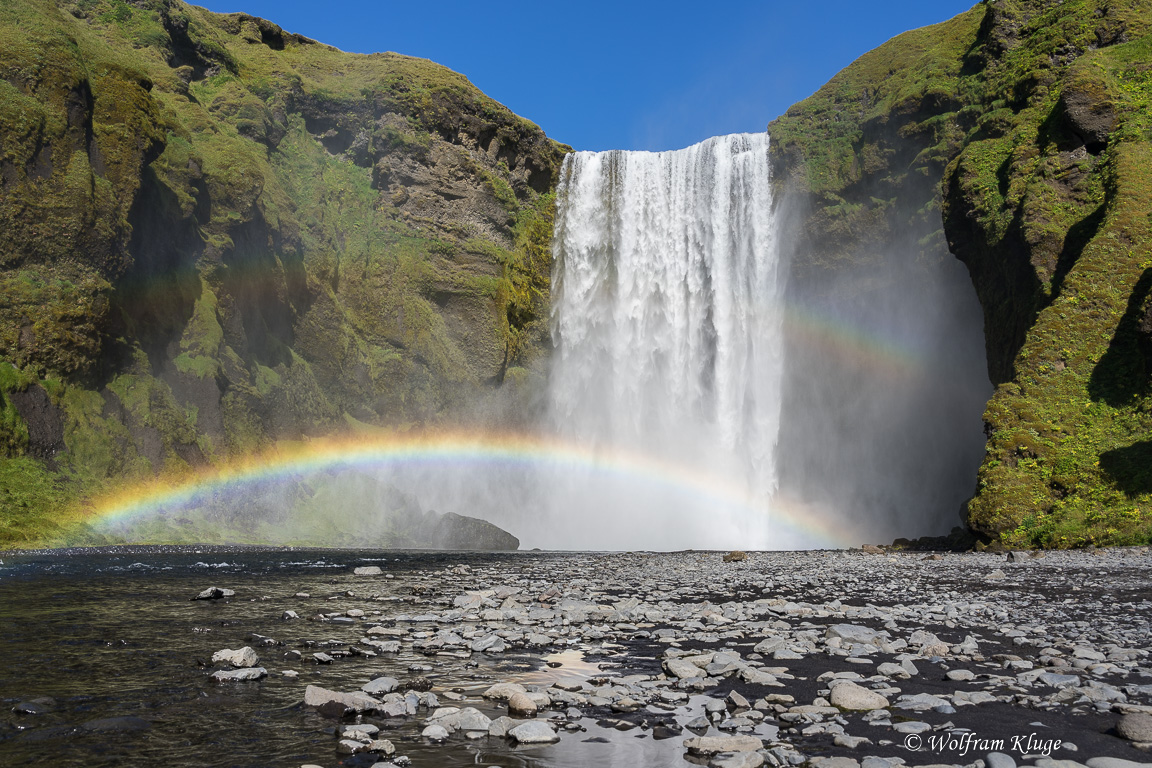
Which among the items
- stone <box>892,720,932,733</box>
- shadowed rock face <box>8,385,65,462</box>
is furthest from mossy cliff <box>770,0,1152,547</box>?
shadowed rock face <box>8,385,65,462</box>

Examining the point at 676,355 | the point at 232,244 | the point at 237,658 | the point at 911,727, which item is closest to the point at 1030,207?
the point at 676,355

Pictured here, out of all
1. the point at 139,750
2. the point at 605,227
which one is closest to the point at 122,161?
the point at 605,227

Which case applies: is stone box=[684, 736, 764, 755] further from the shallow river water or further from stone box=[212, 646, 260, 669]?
stone box=[212, 646, 260, 669]

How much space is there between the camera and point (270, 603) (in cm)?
1229

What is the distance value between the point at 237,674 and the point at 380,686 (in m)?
1.52

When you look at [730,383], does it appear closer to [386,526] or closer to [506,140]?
[386,526]

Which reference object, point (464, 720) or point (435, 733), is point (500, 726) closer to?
point (464, 720)

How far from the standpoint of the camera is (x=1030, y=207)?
32.1 metres

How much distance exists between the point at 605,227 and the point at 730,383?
16.3 m

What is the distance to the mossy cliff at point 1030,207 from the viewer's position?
24094 millimetres

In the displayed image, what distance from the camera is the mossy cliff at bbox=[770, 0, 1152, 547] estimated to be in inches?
949

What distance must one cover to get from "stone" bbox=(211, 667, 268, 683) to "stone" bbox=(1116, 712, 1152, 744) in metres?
7.00

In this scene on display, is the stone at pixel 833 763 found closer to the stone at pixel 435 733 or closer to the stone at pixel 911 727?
the stone at pixel 911 727

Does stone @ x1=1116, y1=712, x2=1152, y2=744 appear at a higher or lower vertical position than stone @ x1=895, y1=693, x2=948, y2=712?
higher
